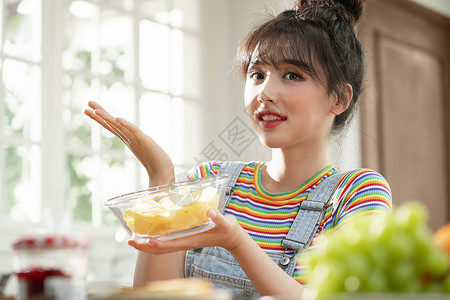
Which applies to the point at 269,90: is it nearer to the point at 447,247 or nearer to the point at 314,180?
the point at 314,180

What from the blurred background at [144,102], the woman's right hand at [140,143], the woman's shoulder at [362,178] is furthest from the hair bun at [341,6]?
the blurred background at [144,102]

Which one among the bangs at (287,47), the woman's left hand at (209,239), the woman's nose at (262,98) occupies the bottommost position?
the woman's left hand at (209,239)

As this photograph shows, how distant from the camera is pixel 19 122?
3.11 metres

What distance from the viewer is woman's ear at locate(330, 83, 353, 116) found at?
1.62 m

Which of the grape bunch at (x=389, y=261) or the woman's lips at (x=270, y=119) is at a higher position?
the woman's lips at (x=270, y=119)

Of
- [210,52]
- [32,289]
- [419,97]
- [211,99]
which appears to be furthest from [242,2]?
[32,289]

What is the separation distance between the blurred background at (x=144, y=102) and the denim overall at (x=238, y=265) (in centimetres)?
132

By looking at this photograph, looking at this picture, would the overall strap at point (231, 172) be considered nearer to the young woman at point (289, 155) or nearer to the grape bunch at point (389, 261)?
the young woman at point (289, 155)

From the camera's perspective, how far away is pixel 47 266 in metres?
0.65

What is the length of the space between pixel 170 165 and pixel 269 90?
12.2 inches

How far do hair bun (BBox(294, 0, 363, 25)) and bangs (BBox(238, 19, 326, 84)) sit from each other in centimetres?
11

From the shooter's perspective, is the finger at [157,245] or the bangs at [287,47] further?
the bangs at [287,47]

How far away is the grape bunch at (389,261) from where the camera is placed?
1.56 feet

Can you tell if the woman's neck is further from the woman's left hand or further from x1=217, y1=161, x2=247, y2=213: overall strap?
the woman's left hand
